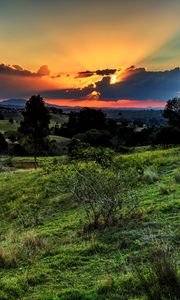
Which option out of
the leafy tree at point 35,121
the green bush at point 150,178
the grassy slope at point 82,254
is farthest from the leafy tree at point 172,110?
the grassy slope at point 82,254

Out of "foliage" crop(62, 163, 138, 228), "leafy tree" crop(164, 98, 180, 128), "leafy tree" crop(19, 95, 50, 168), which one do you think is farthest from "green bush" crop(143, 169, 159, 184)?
"leafy tree" crop(164, 98, 180, 128)

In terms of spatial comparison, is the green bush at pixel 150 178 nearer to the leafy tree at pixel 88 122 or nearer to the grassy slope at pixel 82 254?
the grassy slope at pixel 82 254

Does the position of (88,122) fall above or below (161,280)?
below

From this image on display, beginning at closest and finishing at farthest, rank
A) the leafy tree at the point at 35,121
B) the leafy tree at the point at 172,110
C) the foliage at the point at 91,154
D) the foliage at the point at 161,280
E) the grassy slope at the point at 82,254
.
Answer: the foliage at the point at 161,280 < the grassy slope at the point at 82,254 < the foliage at the point at 91,154 < the leafy tree at the point at 35,121 < the leafy tree at the point at 172,110

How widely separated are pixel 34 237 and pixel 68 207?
7.76 meters

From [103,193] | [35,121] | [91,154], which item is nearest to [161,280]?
[103,193]

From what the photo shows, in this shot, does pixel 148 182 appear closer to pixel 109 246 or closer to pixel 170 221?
pixel 170 221

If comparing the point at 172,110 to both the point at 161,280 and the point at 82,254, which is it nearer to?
the point at 82,254

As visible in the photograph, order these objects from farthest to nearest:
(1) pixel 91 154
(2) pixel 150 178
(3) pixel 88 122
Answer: (3) pixel 88 122 < (2) pixel 150 178 < (1) pixel 91 154

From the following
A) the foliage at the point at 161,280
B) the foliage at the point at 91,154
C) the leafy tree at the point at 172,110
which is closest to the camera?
the foliage at the point at 161,280

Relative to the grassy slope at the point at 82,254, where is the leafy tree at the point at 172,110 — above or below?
above

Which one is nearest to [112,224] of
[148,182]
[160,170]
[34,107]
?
[148,182]

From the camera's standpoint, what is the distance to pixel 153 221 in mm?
12953

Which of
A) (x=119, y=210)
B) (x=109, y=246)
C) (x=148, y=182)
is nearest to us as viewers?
(x=109, y=246)
